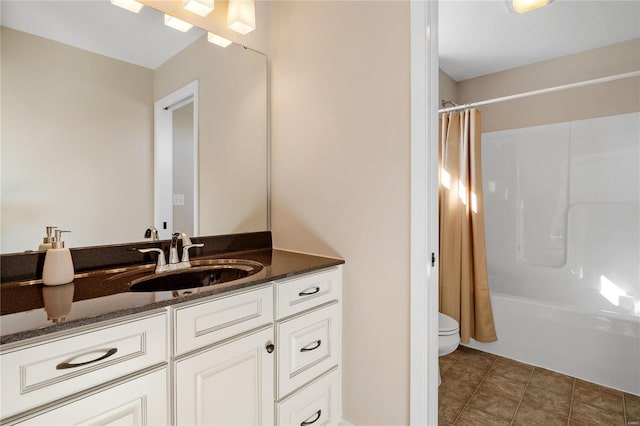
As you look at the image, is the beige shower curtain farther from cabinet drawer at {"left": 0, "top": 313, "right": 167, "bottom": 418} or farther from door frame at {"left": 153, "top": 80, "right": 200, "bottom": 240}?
cabinet drawer at {"left": 0, "top": 313, "right": 167, "bottom": 418}

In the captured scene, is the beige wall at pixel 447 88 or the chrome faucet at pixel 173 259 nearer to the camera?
the chrome faucet at pixel 173 259

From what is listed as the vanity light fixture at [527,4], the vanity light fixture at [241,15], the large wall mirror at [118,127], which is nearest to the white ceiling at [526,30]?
the vanity light fixture at [527,4]

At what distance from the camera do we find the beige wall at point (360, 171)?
1.32 m

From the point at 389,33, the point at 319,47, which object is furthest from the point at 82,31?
the point at 389,33

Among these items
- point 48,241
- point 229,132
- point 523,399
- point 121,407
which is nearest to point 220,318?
point 121,407

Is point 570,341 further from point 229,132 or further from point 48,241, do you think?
point 48,241

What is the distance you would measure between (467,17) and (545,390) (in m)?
2.42

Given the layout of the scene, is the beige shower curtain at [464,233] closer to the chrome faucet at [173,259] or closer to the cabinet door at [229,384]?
the cabinet door at [229,384]

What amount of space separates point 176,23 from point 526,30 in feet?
7.86

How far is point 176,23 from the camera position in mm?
1521

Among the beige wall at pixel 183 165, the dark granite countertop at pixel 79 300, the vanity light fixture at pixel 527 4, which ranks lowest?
the dark granite countertop at pixel 79 300

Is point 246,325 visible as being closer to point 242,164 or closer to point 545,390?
point 242,164

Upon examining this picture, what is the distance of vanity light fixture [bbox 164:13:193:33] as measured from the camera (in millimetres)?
1499

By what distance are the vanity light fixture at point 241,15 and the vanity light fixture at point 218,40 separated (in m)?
0.07
